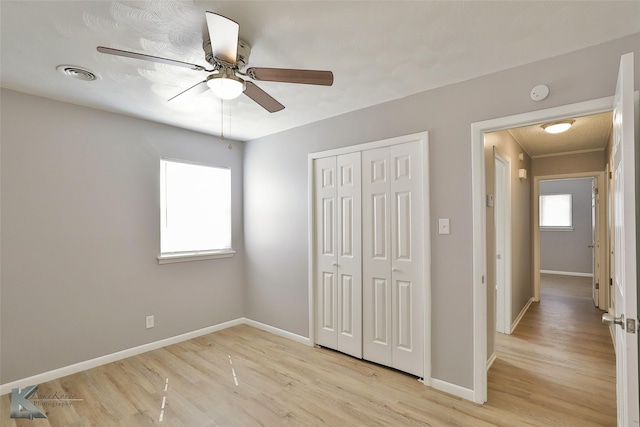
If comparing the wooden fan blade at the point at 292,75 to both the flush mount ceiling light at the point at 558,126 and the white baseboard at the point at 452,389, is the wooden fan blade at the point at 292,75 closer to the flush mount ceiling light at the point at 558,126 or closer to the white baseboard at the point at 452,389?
the white baseboard at the point at 452,389

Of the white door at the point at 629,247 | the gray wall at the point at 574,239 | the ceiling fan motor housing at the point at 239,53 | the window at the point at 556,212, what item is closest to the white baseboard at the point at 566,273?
the gray wall at the point at 574,239

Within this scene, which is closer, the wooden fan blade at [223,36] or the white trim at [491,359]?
the wooden fan blade at [223,36]

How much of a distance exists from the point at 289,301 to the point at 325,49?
2815 millimetres

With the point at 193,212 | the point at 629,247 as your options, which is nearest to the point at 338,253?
the point at 193,212

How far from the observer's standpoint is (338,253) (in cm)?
338

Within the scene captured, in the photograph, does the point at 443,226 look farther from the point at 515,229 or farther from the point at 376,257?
the point at 515,229

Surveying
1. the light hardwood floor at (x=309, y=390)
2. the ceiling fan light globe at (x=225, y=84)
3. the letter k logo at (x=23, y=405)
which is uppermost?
the ceiling fan light globe at (x=225, y=84)

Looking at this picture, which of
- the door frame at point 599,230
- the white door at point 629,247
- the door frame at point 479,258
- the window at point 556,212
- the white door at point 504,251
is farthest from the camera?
the window at point 556,212

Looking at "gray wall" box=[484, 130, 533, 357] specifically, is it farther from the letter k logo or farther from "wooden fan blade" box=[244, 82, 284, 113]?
the letter k logo

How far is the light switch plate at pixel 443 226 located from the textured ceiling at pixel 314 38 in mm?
1117

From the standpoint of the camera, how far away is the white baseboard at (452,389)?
2472 millimetres

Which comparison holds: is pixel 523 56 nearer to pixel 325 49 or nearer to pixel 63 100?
pixel 325 49

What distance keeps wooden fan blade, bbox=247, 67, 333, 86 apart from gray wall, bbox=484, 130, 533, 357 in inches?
76.6

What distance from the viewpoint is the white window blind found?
3672 mm
